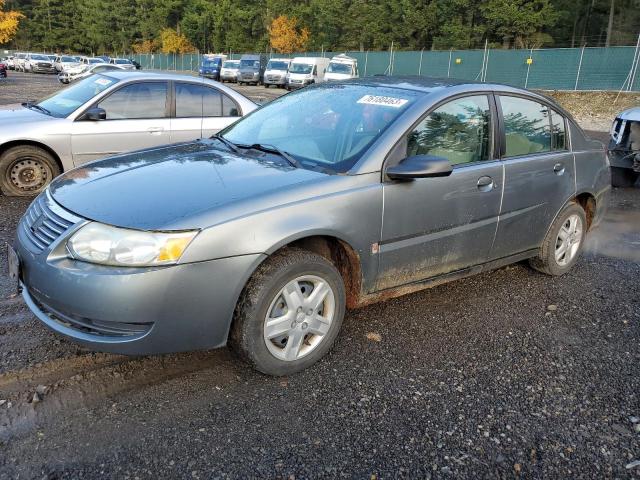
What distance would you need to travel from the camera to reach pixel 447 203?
11.7ft

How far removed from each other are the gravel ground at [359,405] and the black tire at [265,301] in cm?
13

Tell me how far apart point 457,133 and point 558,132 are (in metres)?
1.33

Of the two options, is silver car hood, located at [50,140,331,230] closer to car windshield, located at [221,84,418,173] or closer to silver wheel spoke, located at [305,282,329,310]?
car windshield, located at [221,84,418,173]

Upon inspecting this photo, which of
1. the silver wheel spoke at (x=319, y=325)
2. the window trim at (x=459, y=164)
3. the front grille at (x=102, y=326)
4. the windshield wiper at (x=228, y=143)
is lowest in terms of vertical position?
the silver wheel spoke at (x=319, y=325)

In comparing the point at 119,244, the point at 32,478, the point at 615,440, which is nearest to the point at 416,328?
the point at 615,440

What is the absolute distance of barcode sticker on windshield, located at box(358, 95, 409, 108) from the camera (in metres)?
3.60

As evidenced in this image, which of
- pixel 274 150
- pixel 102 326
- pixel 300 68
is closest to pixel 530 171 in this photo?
pixel 274 150

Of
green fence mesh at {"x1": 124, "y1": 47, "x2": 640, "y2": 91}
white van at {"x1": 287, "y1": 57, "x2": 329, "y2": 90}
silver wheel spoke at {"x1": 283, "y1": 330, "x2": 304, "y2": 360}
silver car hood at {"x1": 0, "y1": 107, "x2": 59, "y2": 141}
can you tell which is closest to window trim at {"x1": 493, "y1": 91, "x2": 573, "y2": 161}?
silver wheel spoke at {"x1": 283, "y1": 330, "x2": 304, "y2": 360}

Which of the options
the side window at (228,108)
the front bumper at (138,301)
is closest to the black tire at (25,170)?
the side window at (228,108)

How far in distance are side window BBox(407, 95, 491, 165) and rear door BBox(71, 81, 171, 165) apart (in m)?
4.10

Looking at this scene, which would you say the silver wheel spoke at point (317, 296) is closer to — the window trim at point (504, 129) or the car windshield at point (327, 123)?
the car windshield at point (327, 123)

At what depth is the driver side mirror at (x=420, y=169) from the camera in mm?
3180

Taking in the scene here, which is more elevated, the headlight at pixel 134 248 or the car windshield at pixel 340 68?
the car windshield at pixel 340 68

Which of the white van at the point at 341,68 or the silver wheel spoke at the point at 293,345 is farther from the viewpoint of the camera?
the white van at the point at 341,68
